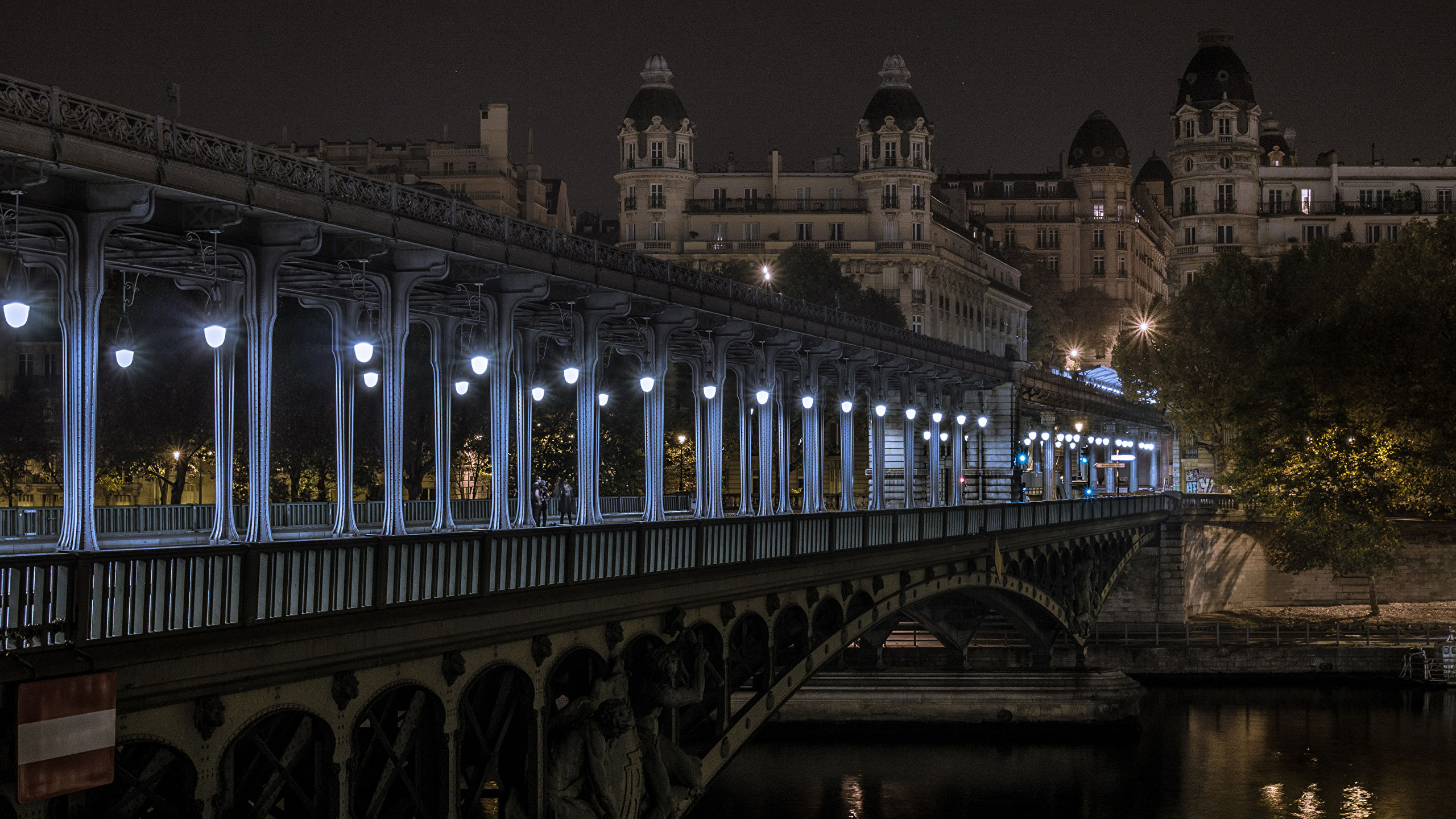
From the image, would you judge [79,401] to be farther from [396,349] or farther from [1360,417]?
[1360,417]

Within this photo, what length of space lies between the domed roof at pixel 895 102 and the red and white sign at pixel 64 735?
419ft

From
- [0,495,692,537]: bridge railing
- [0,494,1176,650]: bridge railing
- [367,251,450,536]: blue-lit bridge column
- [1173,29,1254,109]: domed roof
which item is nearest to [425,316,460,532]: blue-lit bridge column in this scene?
[367,251,450,536]: blue-lit bridge column

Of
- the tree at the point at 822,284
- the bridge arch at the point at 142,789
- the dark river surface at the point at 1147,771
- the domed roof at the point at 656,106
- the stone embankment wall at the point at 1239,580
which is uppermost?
the domed roof at the point at 656,106

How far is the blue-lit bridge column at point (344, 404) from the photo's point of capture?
3148cm

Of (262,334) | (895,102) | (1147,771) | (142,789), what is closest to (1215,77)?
(895,102)

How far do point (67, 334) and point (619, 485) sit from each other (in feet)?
156

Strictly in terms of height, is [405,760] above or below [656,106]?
below

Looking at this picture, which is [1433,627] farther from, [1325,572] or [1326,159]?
[1326,159]

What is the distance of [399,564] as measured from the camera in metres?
18.4

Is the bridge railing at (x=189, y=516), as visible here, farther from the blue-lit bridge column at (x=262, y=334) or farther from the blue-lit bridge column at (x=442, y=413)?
the blue-lit bridge column at (x=442, y=413)

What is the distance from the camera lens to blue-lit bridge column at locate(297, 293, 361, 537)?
103 feet

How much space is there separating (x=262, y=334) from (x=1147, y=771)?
3292 centimetres

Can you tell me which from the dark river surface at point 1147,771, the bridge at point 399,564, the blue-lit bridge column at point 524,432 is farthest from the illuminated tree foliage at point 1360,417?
the blue-lit bridge column at point 524,432

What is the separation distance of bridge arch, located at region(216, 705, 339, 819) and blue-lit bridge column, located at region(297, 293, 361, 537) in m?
11.9
